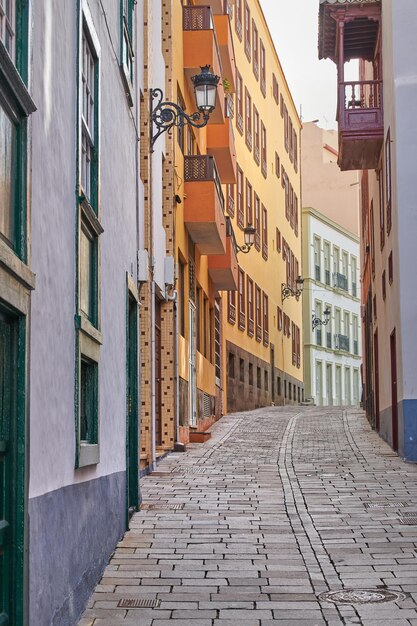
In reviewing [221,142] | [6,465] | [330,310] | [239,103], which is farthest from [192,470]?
[330,310]

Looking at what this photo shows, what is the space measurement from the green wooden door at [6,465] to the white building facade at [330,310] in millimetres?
49119

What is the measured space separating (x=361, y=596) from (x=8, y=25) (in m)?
4.50

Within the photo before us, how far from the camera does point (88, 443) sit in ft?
25.2

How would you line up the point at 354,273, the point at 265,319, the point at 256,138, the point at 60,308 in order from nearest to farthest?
the point at 60,308 < the point at 256,138 < the point at 265,319 < the point at 354,273

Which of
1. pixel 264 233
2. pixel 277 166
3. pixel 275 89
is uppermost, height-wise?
pixel 275 89

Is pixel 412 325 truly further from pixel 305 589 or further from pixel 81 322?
pixel 81 322

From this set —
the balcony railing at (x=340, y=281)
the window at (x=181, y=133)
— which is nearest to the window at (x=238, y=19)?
the window at (x=181, y=133)

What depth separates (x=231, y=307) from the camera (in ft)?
106

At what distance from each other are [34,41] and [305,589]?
14.1ft

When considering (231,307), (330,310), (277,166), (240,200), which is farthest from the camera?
(330,310)

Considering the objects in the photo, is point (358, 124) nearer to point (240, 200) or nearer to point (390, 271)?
point (390, 271)

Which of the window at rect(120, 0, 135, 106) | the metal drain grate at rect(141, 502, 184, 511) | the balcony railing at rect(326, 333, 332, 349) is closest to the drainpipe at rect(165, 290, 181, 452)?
the metal drain grate at rect(141, 502, 184, 511)

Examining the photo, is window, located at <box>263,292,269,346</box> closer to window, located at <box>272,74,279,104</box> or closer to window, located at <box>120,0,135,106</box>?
window, located at <box>272,74,279,104</box>

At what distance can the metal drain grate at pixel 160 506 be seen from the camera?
11.6 m
